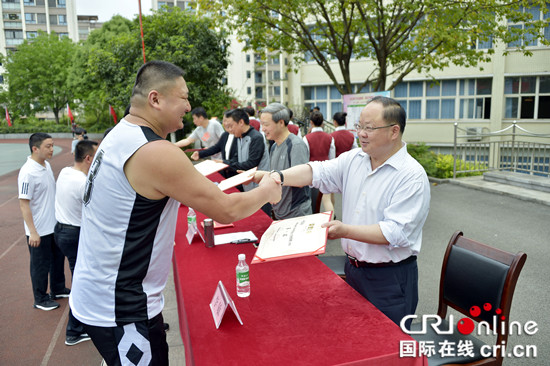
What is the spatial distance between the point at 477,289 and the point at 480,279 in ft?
0.22

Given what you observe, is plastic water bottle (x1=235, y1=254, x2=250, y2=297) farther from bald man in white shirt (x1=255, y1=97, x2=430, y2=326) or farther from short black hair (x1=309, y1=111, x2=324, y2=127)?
short black hair (x1=309, y1=111, x2=324, y2=127)

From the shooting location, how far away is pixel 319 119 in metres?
7.55

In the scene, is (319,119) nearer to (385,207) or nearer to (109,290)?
(385,207)

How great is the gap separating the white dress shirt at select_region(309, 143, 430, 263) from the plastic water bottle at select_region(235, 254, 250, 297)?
70cm

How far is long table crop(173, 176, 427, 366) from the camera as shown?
1.69 m

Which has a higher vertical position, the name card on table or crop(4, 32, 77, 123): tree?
crop(4, 32, 77, 123): tree

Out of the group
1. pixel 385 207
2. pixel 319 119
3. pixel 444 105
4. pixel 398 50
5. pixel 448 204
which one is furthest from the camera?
pixel 444 105

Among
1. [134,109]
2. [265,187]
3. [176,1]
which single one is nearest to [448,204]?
[265,187]

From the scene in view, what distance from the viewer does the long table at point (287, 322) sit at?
66.5 inches

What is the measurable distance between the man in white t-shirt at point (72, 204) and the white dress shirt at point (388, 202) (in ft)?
8.37

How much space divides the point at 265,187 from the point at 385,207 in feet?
2.48

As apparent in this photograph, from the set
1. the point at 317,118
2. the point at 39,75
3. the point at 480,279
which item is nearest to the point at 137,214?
the point at 480,279

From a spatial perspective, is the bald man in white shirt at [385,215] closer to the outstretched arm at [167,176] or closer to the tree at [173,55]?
the outstretched arm at [167,176]

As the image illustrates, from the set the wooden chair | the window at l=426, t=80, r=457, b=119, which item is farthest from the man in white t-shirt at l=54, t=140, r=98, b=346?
the window at l=426, t=80, r=457, b=119
